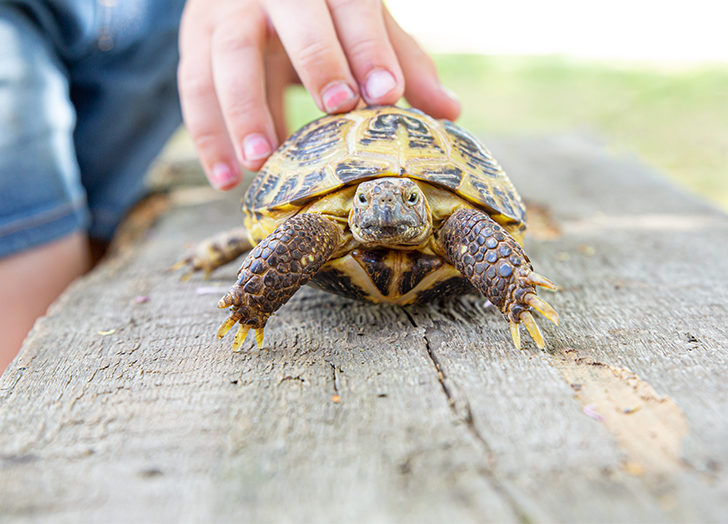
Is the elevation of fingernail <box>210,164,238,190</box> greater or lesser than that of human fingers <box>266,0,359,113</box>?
lesser

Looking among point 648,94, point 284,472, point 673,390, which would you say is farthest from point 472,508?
point 648,94

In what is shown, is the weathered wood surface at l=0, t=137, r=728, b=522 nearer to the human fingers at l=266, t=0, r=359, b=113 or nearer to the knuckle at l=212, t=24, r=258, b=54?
the human fingers at l=266, t=0, r=359, b=113

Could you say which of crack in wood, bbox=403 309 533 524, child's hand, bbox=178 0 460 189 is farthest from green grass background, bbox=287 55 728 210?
crack in wood, bbox=403 309 533 524

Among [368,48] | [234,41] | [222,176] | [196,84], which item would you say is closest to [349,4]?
[368,48]

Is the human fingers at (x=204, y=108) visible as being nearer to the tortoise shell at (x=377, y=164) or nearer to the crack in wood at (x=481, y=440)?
the tortoise shell at (x=377, y=164)

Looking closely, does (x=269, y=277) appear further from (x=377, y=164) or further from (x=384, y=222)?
(x=377, y=164)

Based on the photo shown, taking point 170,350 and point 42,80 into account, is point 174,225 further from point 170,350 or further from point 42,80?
point 170,350
